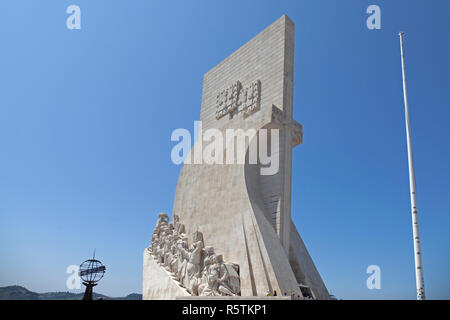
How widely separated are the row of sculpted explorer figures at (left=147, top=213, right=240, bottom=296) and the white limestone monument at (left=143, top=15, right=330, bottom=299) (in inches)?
1.0

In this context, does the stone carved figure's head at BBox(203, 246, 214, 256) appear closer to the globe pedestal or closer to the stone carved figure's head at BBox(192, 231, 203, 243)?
the stone carved figure's head at BBox(192, 231, 203, 243)

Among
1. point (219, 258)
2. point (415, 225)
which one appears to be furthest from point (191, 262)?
point (415, 225)

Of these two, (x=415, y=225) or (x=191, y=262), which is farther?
(x=191, y=262)

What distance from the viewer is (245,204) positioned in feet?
29.5

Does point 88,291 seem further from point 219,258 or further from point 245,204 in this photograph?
point 245,204

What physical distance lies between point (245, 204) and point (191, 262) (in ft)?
6.81

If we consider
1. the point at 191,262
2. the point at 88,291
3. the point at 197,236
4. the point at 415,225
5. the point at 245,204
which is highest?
the point at 245,204

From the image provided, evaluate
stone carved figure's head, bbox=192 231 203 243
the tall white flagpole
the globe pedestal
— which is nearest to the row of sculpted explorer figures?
stone carved figure's head, bbox=192 231 203 243

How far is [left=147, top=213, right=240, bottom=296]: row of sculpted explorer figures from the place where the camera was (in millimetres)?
8156

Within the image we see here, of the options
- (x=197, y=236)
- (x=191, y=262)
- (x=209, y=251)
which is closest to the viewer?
(x=209, y=251)

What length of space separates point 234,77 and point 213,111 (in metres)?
1.28

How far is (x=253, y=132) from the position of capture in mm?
9633

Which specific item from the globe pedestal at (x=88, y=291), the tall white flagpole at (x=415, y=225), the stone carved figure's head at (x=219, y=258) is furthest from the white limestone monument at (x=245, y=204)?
the tall white flagpole at (x=415, y=225)

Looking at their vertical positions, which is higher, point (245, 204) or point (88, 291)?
point (245, 204)
